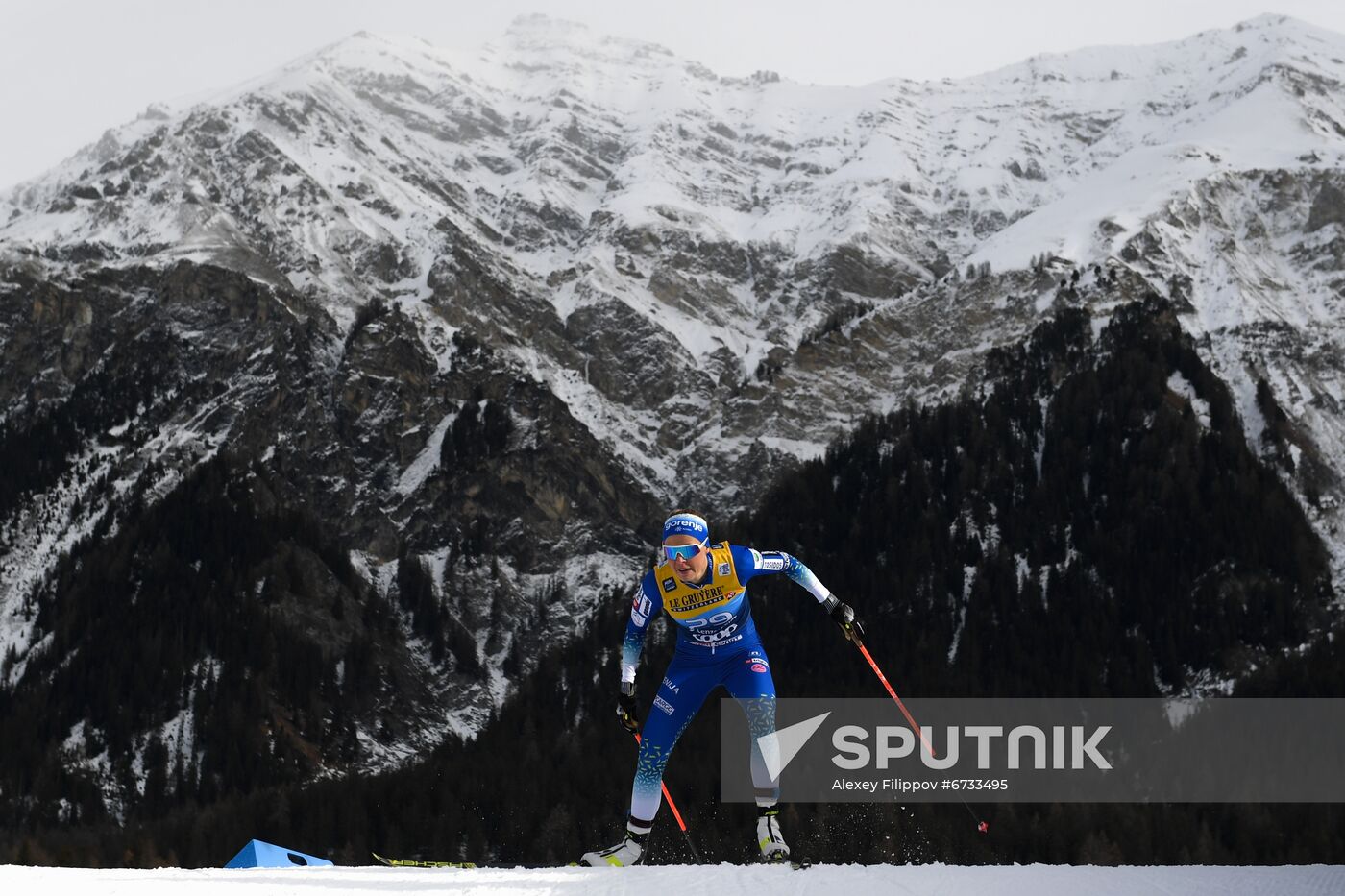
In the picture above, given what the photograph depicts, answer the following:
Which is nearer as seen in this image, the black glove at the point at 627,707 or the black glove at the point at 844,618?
the black glove at the point at 844,618

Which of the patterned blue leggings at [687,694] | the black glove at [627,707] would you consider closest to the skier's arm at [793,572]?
the patterned blue leggings at [687,694]

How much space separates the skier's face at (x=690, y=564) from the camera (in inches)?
658

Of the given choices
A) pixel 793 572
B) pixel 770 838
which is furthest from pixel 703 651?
pixel 770 838

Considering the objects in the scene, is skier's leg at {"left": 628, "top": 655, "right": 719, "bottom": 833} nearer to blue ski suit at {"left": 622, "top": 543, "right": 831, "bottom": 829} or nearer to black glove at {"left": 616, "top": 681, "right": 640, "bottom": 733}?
blue ski suit at {"left": 622, "top": 543, "right": 831, "bottom": 829}

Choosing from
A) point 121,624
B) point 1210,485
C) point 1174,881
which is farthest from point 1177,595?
point 1174,881

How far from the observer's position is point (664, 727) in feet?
56.3

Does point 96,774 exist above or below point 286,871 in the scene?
below

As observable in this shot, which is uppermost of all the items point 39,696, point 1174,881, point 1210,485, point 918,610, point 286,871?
point 1174,881

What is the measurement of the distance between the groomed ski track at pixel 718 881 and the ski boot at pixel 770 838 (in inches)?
52.7

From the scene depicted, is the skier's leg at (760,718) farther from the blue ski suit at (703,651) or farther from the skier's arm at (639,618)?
the skier's arm at (639,618)

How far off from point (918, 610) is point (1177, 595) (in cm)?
2508

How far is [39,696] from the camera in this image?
150 metres

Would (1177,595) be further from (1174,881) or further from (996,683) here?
(1174,881)

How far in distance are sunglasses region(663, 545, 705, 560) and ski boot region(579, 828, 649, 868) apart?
11.0 ft
